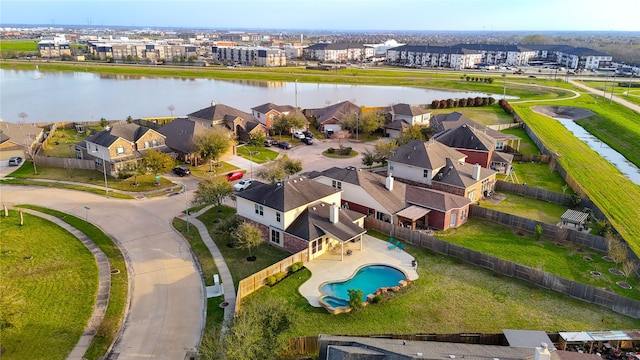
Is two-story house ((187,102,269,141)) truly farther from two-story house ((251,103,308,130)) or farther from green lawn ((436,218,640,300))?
green lawn ((436,218,640,300))

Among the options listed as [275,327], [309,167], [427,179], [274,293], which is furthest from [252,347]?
[309,167]

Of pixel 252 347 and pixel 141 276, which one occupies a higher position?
pixel 252 347

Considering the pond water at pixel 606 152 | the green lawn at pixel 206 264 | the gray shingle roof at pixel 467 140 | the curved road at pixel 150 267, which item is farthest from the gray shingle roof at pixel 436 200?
the pond water at pixel 606 152

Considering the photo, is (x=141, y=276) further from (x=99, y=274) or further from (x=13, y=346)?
(x=13, y=346)

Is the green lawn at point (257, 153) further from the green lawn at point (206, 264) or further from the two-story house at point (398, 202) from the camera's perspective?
the green lawn at point (206, 264)

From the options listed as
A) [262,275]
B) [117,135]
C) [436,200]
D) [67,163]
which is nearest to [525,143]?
[436,200]
